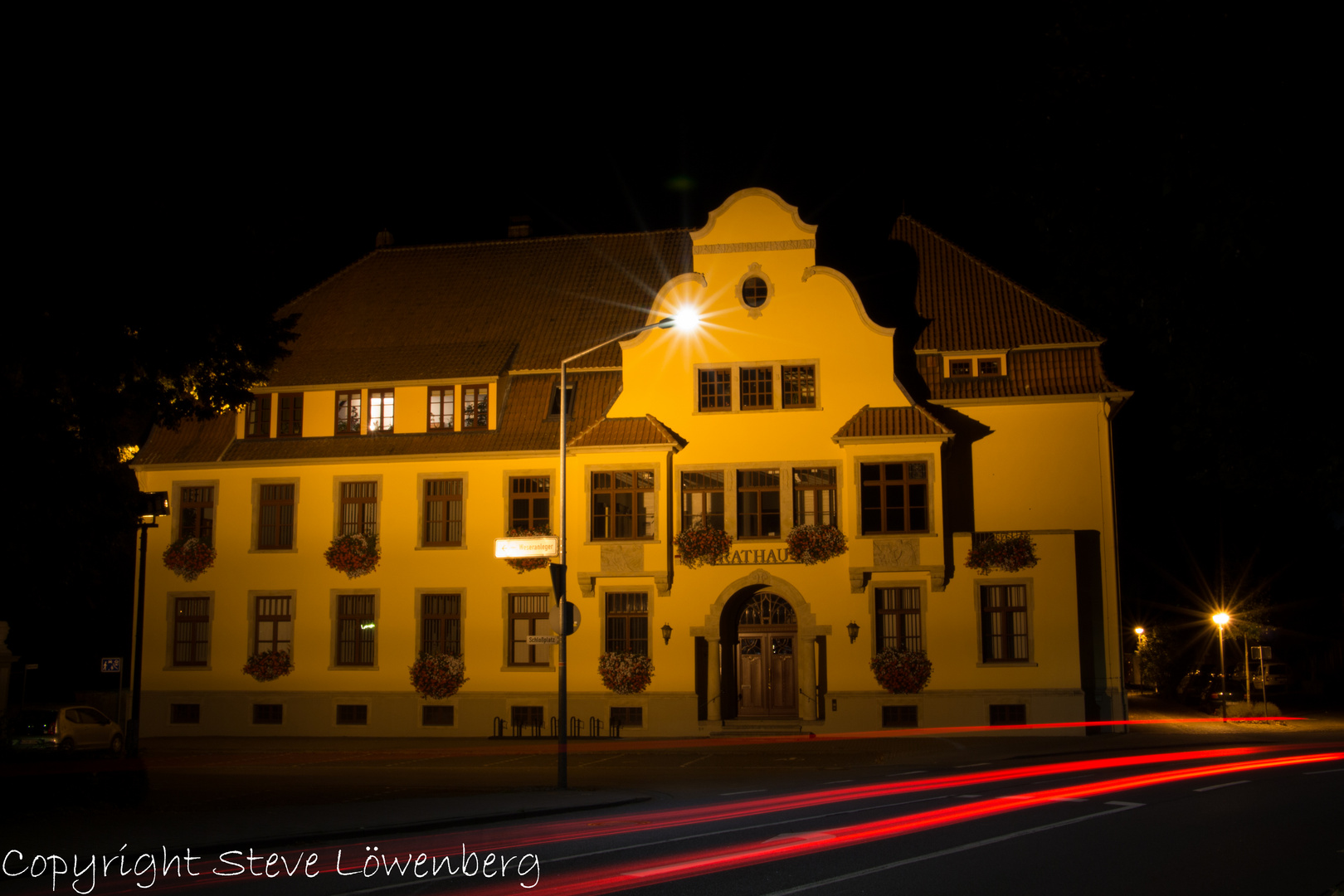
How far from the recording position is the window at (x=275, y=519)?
35.5 metres

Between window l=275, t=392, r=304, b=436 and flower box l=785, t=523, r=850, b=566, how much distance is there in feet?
47.6

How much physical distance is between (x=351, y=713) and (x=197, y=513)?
7.47 meters

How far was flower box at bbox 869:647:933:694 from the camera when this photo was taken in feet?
103

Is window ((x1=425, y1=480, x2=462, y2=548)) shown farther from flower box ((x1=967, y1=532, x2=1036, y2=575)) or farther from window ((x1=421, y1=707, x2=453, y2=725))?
flower box ((x1=967, y1=532, x2=1036, y2=575))

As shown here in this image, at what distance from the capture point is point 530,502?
112 ft

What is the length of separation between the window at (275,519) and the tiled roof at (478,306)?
3.14 metres

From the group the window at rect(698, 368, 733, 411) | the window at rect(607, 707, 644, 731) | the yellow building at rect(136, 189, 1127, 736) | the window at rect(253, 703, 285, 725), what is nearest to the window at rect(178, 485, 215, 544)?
the yellow building at rect(136, 189, 1127, 736)

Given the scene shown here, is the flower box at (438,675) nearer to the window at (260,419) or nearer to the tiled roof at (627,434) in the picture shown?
the tiled roof at (627,434)

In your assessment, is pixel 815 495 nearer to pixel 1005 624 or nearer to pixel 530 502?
pixel 1005 624

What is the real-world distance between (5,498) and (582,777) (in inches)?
Answer: 409

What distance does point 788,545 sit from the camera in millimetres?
32219

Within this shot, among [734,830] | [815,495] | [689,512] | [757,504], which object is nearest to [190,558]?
[689,512]

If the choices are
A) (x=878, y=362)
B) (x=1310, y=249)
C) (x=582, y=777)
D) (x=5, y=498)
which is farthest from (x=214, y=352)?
(x=878, y=362)

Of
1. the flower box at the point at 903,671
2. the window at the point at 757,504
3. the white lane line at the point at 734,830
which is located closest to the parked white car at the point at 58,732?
the window at the point at 757,504
